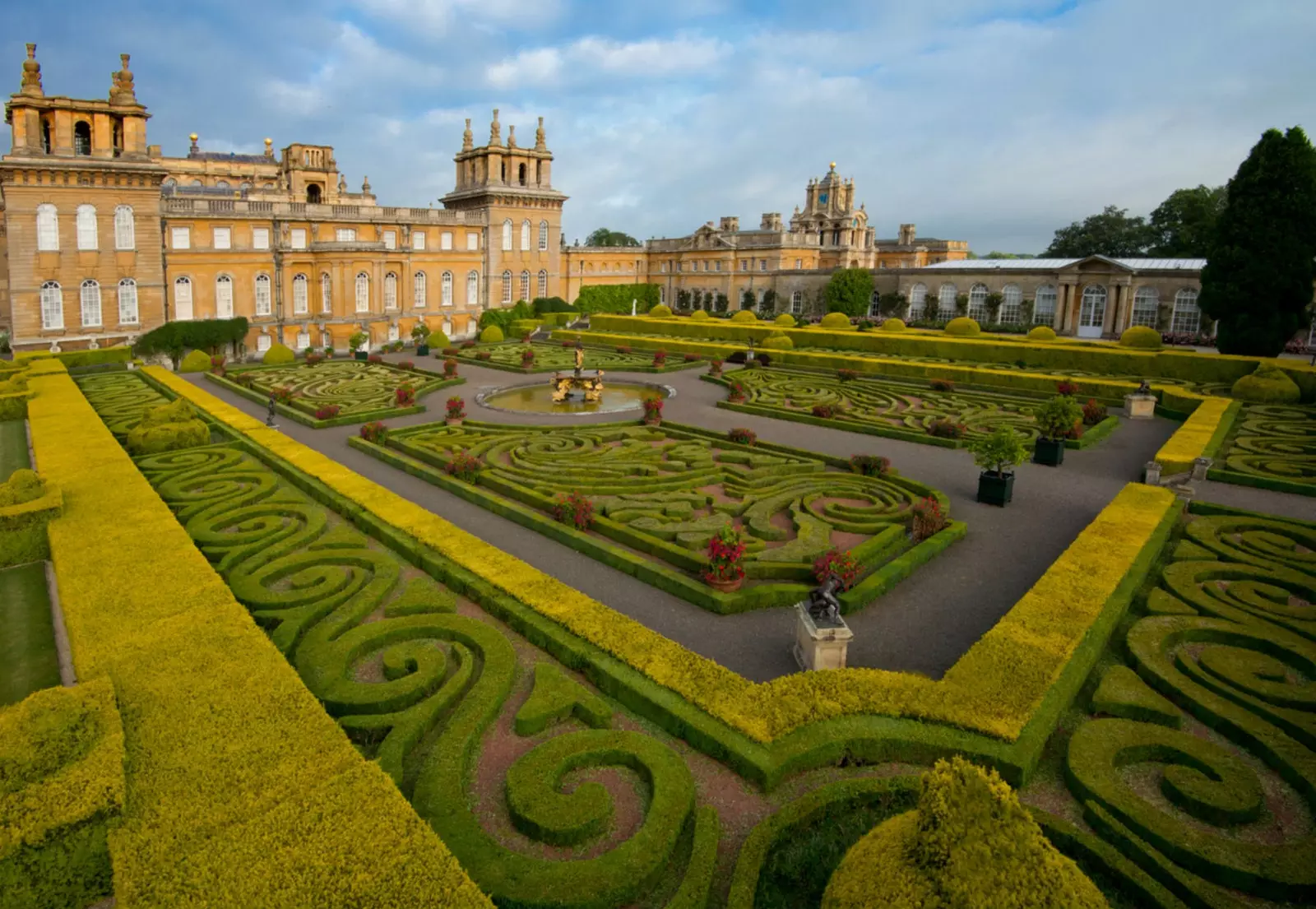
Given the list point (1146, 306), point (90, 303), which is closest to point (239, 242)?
point (90, 303)

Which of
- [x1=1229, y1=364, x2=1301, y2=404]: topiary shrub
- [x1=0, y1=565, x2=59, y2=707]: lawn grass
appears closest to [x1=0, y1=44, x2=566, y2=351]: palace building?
[x1=0, y1=565, x2=59, y2=707]: lawn grass

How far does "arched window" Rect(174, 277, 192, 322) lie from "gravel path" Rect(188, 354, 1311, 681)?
72.9ft

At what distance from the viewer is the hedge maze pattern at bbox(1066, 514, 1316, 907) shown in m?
5.63

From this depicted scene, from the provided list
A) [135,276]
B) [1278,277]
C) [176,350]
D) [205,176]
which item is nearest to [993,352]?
[1278,277]

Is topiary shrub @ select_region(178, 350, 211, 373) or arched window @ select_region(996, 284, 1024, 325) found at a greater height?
arched window @ select_region(996, 284, 1024, 325)

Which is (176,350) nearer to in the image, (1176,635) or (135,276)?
(135,276)

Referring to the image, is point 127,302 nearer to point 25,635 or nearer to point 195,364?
point 195,364

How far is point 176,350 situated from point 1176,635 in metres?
41.7

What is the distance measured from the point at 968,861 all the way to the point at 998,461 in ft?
39.6

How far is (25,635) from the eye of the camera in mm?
9508

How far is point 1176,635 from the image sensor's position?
8.96 m

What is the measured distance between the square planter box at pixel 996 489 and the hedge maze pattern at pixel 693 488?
122 centimetres

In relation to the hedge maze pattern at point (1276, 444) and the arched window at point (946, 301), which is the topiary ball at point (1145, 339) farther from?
the arched window at point (946, 301)

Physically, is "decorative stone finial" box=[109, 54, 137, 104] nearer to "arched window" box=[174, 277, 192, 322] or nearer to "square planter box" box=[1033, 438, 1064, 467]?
"arched window" box=[174, 277, 192, 322]
